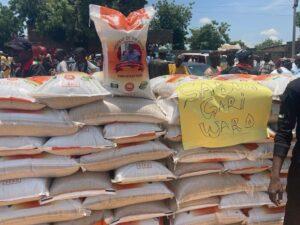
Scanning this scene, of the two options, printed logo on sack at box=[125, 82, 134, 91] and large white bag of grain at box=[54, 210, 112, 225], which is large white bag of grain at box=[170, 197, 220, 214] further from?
printed logo on sack at box=[125, 82, 134, 91]

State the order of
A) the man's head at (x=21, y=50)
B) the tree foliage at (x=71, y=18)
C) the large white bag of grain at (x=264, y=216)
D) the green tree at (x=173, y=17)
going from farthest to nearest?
1. the green tree at (x=173, y=17)
2. the tree foliage at (x=71, y=18)
3. the man's head at (x=21, y=50)
4. the large white bag of grain at (x=264, y=216)

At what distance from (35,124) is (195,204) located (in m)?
1.19

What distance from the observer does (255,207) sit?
3076 millimetres

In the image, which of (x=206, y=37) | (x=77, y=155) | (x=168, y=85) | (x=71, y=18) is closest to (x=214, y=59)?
(x=168, y=85)

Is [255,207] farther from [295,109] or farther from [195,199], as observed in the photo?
[295,109]

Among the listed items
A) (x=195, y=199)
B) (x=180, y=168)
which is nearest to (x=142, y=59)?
(x=180, y=168)

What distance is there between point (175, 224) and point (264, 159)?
0.78 m

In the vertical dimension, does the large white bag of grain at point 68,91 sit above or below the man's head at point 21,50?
below

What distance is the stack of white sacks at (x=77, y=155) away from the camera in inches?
100

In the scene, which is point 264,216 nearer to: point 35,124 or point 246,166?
point 246,166

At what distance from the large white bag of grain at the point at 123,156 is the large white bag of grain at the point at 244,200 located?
53cm

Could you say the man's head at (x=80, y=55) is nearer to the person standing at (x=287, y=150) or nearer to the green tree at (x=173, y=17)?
the person standing at (x=287, y=150)

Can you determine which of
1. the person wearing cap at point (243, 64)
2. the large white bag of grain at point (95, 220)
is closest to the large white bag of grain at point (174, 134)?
the large white bag of grain at point (95, 220)

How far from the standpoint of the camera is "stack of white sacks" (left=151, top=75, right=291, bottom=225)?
2846mm
